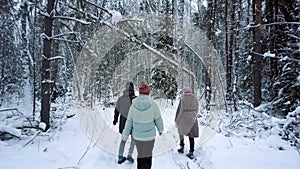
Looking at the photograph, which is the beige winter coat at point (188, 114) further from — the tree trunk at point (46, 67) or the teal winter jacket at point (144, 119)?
the tree trunk at point (46, 67)

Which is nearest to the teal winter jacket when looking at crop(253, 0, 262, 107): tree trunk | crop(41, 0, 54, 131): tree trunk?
crop(41, 0, 54, 131): tree trunk

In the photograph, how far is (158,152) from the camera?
759 cm

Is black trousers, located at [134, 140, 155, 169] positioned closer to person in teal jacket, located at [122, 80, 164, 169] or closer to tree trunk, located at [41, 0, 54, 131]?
person in teal jacket, located at [122, 80, 164, 169]

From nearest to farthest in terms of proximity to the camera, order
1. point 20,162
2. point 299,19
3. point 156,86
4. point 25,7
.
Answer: point 20,162 < point 25,7 < point 299,19 < point 156,86

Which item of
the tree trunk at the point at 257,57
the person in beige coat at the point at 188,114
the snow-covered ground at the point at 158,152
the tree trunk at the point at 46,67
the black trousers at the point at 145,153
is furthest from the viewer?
the tree trunk at the point at 257,57

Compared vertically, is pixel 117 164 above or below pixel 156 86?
below

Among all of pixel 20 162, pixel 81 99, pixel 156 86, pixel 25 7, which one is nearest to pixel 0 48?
pixel 81 99

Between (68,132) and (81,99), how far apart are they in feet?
38.5

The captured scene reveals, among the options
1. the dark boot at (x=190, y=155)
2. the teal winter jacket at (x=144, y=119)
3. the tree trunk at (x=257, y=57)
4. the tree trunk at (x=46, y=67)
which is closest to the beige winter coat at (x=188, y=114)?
the dark boot at (x=190, y=155)

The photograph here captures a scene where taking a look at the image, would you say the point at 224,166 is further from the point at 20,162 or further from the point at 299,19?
the point at 299,19

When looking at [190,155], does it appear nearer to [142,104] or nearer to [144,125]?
[144,125]

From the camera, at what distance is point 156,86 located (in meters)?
20.2

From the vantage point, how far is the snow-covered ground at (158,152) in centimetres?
623

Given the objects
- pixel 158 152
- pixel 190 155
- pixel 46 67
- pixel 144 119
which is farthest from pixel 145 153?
pixel 46 67
